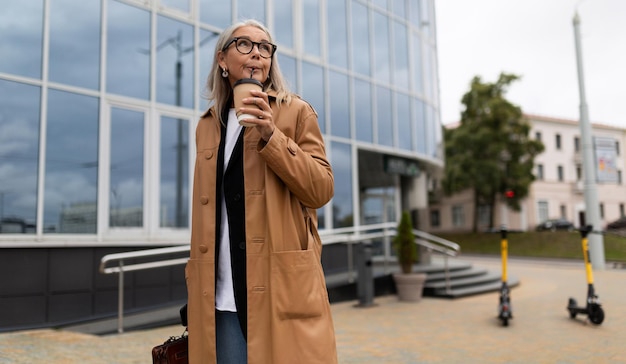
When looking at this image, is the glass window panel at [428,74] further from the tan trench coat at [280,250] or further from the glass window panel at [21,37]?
the tan trench coat at [280,250]

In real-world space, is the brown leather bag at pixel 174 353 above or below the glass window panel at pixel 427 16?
below

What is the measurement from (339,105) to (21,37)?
7.07m

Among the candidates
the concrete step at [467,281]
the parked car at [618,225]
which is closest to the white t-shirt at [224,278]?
the concrete step at [467,281]

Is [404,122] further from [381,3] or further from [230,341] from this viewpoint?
[230,341]

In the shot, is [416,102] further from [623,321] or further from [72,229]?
[72,229]

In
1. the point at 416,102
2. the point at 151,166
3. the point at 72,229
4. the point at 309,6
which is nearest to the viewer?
the point at 72,229

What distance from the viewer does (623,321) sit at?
7.50 meters

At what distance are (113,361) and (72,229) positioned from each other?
11.1 feet

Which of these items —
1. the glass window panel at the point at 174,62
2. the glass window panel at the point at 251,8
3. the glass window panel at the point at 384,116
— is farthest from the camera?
the glass window panel at the point at 384,116

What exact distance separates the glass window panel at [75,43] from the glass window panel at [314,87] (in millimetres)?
4801

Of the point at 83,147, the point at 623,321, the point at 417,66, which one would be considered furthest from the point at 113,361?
the point at 417,66

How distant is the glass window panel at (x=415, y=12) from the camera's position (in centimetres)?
1589

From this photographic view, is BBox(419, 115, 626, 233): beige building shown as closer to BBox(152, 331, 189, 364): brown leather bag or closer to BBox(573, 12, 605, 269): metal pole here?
BBox(573, 12, 605, 269): metal pole

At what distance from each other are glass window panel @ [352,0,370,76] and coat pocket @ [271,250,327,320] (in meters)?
12.3
